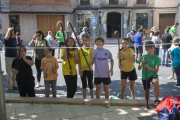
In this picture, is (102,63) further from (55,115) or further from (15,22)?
(15,22)

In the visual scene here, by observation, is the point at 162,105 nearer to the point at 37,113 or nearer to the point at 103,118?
the point at 103,118

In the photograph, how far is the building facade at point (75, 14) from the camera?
21688 mm

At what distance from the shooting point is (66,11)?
73.9ft

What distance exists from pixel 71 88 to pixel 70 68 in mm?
483

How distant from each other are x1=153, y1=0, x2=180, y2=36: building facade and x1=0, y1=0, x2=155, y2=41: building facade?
0.57 m

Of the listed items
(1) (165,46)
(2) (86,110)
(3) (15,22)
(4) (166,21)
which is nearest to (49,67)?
(2) (86,110)

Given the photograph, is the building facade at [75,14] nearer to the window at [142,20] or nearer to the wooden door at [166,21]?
the window at [142,20]

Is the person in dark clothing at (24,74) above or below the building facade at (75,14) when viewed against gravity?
below

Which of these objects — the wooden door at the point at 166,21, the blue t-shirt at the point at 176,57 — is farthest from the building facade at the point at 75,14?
the blue t-shirt at the point at 176,57

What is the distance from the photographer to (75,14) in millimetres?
23438

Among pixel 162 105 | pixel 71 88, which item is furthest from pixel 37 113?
pixel 162 105

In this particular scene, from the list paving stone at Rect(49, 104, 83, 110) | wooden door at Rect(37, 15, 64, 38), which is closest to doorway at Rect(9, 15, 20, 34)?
wooden door at Rect(37, 15, 64, 38)

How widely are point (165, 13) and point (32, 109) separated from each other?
2202 centimetres

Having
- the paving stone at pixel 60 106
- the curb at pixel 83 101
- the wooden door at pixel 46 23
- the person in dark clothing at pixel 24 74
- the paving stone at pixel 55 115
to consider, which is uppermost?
the wooden door at pixel 46 23
